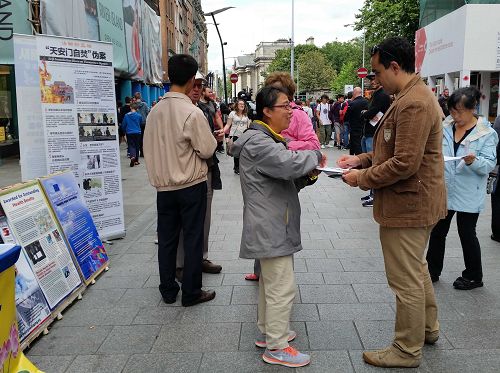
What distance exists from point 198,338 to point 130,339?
1.65ft

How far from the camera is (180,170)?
3.94 metres

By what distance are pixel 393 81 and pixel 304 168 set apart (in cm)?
76

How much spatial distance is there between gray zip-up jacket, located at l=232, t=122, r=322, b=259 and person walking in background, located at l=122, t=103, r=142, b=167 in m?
11.6

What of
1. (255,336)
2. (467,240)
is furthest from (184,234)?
(467,240)

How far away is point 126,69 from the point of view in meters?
18.9

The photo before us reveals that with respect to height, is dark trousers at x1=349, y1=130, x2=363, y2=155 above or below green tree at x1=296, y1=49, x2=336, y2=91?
below

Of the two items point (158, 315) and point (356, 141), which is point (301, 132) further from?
point (356, 141)

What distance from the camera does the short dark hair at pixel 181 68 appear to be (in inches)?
159

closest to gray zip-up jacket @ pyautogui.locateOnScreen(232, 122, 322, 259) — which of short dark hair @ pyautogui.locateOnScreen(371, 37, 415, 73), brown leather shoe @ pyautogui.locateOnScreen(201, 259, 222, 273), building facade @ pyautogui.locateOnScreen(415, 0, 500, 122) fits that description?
short dark hair @ pyautogui.locateOnScreen(371, 37, 415, 73)

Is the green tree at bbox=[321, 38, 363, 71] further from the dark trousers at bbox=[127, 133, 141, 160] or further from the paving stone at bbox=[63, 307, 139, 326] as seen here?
the paving stone at bbox=[63, 307, 139, 326]

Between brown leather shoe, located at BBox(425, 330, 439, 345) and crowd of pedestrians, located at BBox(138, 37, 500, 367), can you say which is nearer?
crowd of pedestrians, located at BBox(138, 37, 500, 367)

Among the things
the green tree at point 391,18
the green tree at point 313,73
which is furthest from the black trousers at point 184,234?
the green tree at point 313,73

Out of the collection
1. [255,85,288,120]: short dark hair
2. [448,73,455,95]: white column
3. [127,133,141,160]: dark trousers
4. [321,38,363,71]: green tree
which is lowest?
[127,133,141,160]: dark trousers

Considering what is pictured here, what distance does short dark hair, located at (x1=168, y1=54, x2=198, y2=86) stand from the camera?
403cm
